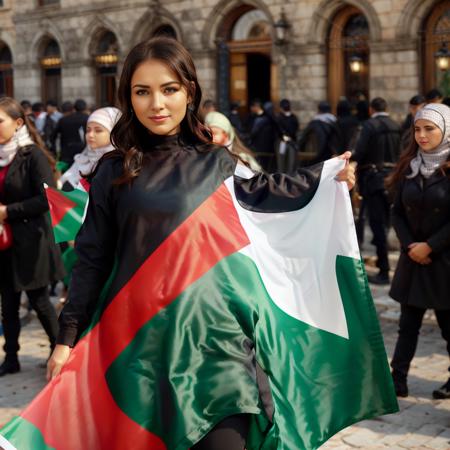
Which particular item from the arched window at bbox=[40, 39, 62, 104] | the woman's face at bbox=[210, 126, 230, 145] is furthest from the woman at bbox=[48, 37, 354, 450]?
the arched window at bbox=[40, 39, 62, 104]

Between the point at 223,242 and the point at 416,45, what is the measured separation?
14067 millimetres

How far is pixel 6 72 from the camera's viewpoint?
28016mm

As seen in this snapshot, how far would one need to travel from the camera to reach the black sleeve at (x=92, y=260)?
3.00 meters

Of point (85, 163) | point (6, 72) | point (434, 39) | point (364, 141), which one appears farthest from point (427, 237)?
point (6, 72)

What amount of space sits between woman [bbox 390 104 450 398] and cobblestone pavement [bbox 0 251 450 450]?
245 mm

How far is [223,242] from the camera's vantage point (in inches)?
118

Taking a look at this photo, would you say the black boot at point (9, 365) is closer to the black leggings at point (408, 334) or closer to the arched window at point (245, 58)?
the black leggings at point (408, 334)

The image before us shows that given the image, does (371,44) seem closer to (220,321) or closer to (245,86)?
(245,86)

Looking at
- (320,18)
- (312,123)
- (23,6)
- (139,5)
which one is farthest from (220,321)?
(23,6)

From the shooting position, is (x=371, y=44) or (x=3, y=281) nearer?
(x=3, y=281)

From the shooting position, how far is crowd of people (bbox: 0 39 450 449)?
2994 millimetres

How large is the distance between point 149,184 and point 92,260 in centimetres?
36

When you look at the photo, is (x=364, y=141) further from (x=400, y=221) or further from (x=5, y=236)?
(x=5, y=236)

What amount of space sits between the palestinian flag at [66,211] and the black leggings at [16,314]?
68 cm
